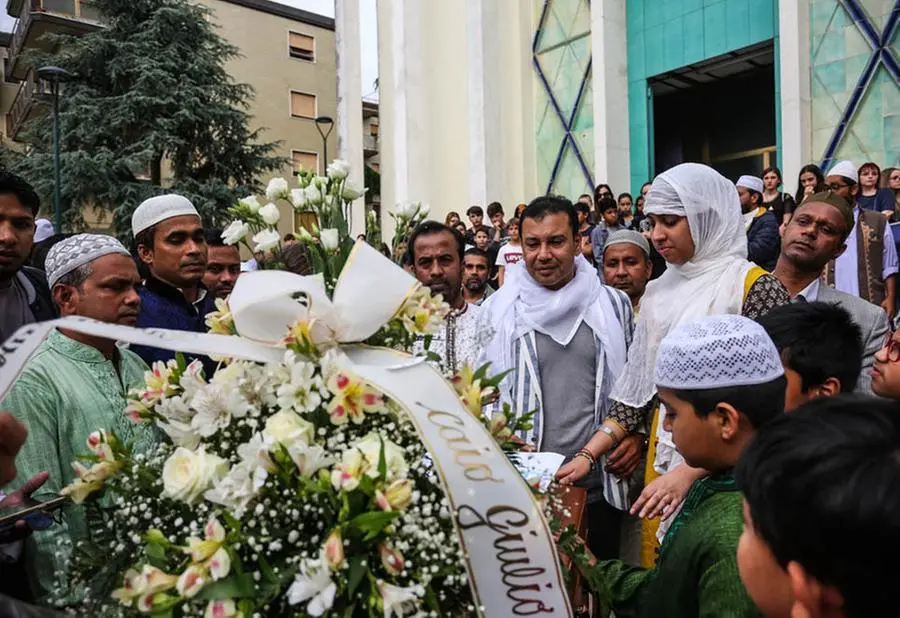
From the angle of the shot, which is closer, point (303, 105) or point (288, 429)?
Answer: point (288, 429)

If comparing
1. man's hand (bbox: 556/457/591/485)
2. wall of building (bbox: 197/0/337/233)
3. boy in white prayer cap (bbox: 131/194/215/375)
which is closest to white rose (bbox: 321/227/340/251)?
man's hand (bbox: 556/457/591/485)

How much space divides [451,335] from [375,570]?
86 cm

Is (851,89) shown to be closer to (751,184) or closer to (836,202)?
(751,184)

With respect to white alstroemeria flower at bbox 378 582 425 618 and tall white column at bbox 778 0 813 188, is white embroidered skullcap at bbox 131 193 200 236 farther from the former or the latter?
tall white column at bbox 778 0 813 188

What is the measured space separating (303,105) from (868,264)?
30.6 meters

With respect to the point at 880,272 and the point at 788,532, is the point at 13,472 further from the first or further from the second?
the point at 880,272

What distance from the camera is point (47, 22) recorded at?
2658 cm

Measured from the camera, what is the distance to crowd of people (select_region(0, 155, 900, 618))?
0.99m

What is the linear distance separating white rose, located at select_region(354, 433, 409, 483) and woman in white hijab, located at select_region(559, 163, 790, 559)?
1512 mm

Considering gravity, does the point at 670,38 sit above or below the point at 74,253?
above

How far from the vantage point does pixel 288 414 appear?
1.25m

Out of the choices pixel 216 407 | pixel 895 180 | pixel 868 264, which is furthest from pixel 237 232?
pixel 895 180

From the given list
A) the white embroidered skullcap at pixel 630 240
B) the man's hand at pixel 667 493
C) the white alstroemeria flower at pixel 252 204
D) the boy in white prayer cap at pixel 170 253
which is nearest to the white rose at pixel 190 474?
the white alstroemeria flower at pixel 252 204

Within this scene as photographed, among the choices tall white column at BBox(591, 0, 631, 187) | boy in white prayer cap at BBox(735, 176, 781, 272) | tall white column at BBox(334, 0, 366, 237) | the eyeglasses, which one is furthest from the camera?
tall white column at BBox(334, 0, 366, 237)
